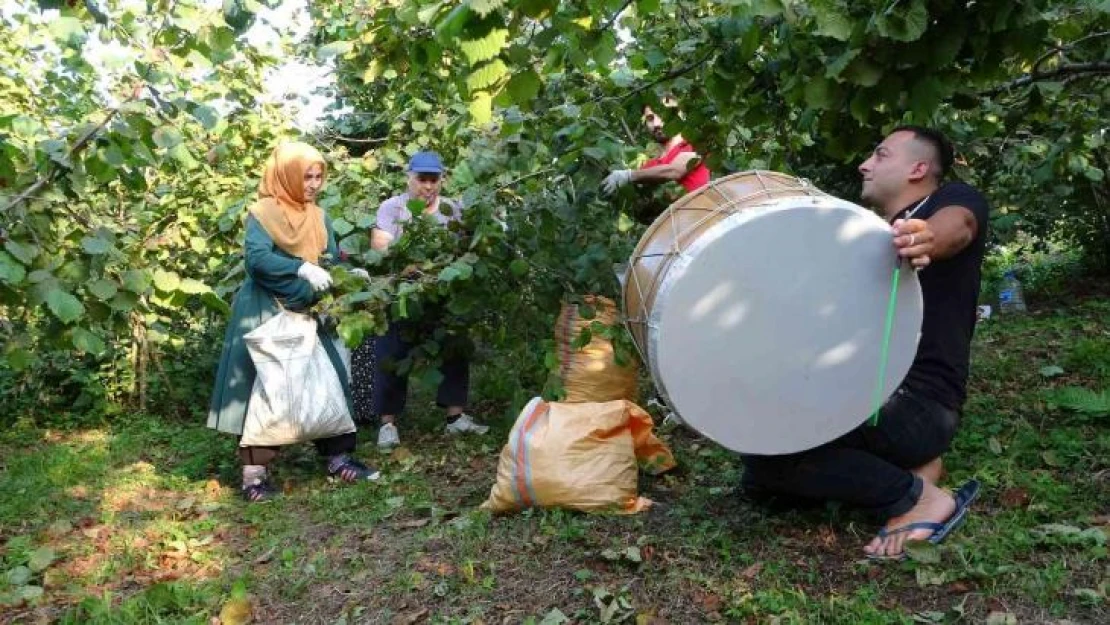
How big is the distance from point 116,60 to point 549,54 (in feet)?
4.07

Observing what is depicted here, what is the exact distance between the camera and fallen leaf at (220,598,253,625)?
2895mm

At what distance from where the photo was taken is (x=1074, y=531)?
2781 millimetres

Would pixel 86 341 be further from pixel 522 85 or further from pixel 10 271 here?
pixel 522 85

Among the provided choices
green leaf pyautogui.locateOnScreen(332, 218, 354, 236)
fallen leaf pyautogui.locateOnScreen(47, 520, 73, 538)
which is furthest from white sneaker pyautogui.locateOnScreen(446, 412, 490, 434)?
fallen leaf pyautogui.locateOnScreen(47, 520, 73, 538)

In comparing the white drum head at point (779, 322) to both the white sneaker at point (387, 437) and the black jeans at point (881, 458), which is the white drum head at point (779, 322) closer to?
the black jeans at point (881, 458)

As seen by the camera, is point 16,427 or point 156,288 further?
point 16,427

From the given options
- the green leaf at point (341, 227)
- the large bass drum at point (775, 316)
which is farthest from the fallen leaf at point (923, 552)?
the green leaf at point (341, 227)

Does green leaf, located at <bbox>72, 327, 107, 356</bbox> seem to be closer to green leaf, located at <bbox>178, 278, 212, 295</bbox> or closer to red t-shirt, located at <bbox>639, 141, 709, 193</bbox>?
green leaf, located at <bbox>178, 278, 212, 295</bbox>

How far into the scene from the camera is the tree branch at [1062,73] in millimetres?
3688

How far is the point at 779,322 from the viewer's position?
2641 millimetres

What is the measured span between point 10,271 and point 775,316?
2.08 m

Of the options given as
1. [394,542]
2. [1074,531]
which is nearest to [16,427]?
[394,542]

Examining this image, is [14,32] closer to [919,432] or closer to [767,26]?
[767,26]

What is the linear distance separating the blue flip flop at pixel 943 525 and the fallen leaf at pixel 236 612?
1949 mm
